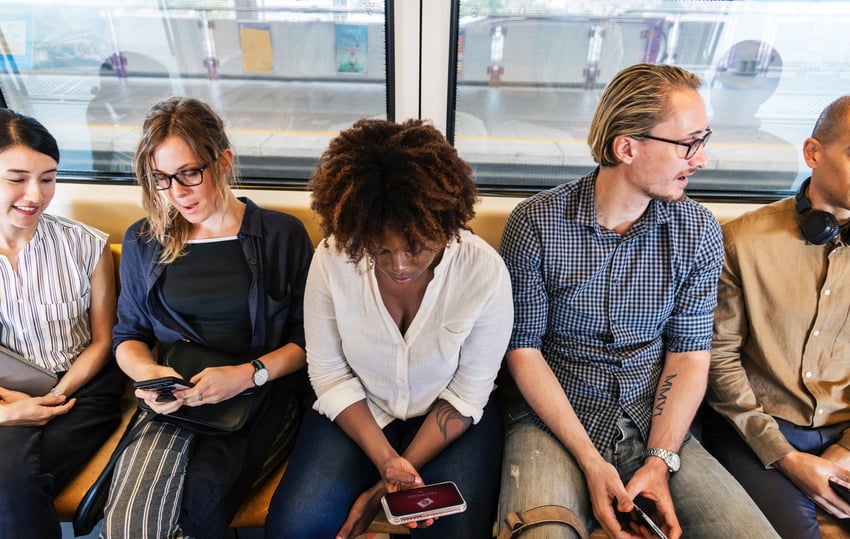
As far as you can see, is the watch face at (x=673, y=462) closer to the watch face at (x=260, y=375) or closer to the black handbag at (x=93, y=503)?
the watch face at (x=260, y=375)

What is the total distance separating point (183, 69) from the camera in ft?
8.89

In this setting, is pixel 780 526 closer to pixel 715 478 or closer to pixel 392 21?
pixel 715 478

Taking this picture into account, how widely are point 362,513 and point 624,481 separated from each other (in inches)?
30.4

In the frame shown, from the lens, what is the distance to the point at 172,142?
151 centimetres

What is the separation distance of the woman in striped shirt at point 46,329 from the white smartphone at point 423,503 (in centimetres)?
99

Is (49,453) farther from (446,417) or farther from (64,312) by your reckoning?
(446,417)

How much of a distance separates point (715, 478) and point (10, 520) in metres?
1.93

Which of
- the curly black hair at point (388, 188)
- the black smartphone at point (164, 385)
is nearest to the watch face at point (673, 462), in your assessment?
the curly black hair at point (388, 188)

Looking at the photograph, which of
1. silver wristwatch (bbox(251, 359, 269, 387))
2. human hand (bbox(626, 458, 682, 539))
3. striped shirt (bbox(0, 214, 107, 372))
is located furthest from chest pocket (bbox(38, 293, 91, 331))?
human hand (bbox(626, 458, 682, 539))

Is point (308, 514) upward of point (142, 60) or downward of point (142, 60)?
downward

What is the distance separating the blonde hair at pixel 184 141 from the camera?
1.53 m

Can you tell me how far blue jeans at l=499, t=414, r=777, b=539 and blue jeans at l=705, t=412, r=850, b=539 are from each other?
138 mm

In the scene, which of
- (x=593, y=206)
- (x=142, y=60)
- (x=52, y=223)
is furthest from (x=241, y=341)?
(x=142, y=60)

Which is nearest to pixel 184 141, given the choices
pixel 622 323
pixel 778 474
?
pixel 622 323
